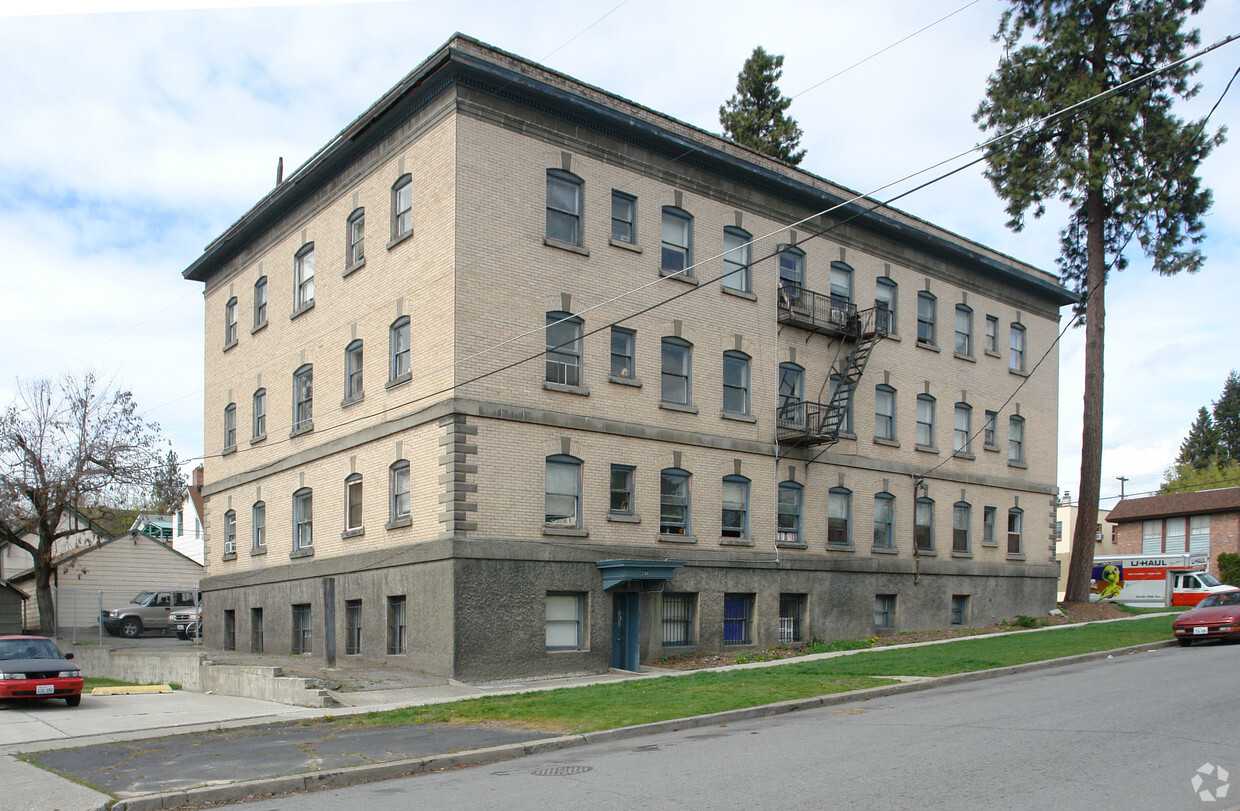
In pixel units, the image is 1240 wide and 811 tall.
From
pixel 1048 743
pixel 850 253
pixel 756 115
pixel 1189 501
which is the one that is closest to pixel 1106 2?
pixel 850 253

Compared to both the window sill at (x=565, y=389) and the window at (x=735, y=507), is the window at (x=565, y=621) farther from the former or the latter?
the window at (x=735, y=507)

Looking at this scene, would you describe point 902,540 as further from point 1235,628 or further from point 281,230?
point 281,230

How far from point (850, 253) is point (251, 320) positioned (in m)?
19.1

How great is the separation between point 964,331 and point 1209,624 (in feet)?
46.1

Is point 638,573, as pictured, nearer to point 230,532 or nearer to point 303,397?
point 303,397

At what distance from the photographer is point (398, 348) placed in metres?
26.3

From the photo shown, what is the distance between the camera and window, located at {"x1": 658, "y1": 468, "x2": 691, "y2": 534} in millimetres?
27062

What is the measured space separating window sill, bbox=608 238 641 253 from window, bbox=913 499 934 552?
13.4 metres

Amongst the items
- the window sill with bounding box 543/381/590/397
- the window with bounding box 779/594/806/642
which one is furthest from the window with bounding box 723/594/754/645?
the window sill with bounding box 543/381/590/397

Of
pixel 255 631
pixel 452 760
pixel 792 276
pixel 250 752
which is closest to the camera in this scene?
pixel 452 760

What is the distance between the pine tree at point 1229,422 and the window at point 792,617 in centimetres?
8853

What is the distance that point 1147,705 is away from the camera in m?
14.4

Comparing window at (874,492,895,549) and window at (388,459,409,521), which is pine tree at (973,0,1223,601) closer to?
window at (874,492,895,549)

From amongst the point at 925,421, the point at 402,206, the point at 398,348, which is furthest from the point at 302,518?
the point at 925,421
